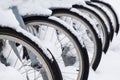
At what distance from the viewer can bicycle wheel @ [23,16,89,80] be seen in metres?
3.51

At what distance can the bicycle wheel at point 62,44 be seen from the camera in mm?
3510

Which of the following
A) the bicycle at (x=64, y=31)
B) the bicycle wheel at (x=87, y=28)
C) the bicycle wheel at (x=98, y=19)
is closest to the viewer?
the bicycle at (x=64, y=31)

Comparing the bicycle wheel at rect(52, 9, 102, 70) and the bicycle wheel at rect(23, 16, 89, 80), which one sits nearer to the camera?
the bicycle wheel at rect(23, 16, 89, 80)

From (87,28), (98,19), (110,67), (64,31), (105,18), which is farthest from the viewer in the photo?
(105,18)

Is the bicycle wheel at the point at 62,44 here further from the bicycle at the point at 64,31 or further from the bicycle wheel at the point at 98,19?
the bicycle wheel at the point at 98,19

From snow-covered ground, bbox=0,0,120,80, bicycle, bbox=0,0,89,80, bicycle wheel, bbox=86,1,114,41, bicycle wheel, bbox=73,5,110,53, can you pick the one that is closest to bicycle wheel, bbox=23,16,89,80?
bicycle, bbox=0,0,89,80

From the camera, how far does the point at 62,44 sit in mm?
4910

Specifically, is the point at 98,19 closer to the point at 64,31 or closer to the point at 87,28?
the point at 87,28

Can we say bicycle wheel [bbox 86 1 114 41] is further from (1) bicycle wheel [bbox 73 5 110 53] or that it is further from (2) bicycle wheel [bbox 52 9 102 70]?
(2) bicycle wheel [bbox 52 9 102 70]

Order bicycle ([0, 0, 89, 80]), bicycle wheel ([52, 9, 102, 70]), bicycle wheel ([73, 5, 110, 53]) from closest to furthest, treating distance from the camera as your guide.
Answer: bicycle ([0, 0, 89, 80]), bicycle wheel ([52, 9, 102, 70]), bicycle wheel ([73, 5, 110, 53])

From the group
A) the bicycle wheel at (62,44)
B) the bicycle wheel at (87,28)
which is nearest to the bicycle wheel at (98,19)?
the bicycle wheel at (87,28)

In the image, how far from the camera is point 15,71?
10.5ft

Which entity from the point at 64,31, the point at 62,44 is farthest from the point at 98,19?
the point at 64,31

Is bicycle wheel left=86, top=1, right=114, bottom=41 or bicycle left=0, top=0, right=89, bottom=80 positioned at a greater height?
bicycle wheel left=86, top=1, right=114, bottom=41
